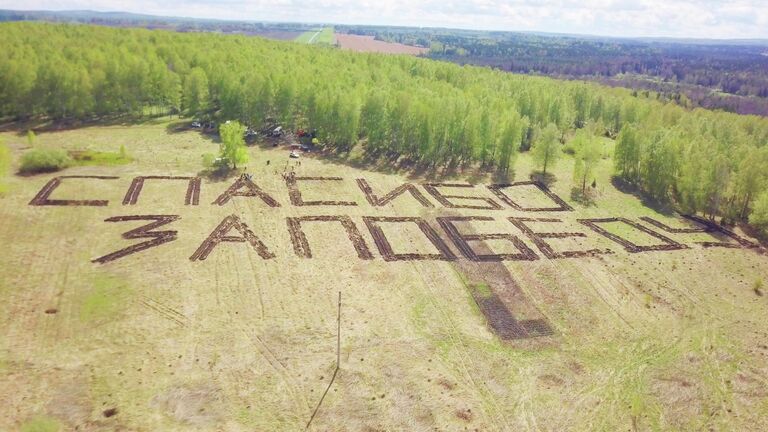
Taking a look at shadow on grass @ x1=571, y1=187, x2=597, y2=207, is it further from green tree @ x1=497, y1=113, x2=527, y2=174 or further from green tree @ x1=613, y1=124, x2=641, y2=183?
green tree @ x1=497, y1=113, x2=527, y2=174

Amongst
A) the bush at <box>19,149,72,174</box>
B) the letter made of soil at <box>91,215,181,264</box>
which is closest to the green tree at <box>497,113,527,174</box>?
the letter made of soil at <box>91,215,181,264</box>

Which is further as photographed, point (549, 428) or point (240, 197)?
point (240, 197)

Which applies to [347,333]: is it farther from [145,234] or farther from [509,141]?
[509,141]

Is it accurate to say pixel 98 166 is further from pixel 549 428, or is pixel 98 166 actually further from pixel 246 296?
pixel 549 428

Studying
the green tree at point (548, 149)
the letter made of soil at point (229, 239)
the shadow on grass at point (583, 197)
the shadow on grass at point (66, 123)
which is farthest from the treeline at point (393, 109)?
the letter made of soil at point (229, 239)

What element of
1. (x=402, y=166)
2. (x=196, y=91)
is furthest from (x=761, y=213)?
(x=196, y=91)

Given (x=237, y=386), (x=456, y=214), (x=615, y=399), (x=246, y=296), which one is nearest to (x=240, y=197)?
(x=246, y=296)
